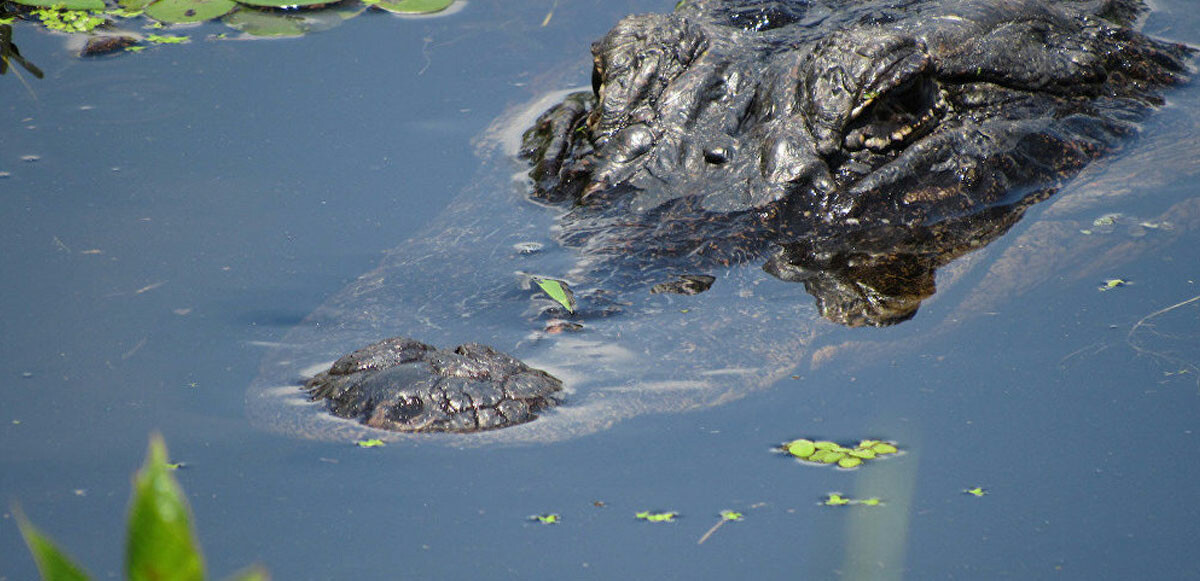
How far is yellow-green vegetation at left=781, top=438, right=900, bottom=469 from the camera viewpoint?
129 inches

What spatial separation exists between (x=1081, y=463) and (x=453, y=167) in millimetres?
3283

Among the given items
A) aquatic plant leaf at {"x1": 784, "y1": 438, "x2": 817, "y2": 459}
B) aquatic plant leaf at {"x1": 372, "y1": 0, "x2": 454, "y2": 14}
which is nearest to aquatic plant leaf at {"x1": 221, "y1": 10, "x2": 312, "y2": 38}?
aquatic plant leaf at {"x1": 372, "y1": 0, "x2": 454, "y2": 14}

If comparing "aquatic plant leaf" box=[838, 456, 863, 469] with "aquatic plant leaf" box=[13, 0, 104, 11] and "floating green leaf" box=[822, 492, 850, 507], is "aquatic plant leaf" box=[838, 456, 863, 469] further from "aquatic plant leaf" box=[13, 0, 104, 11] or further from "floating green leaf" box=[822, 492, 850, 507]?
"aquatic plant leaf" box=[13, 0, 104, 11]

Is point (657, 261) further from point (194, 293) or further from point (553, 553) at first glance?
point (194, 293)

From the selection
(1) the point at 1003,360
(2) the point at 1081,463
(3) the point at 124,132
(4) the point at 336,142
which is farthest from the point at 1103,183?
(3) the point at 124,132

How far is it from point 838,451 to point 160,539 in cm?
274

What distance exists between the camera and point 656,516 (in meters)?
3.06

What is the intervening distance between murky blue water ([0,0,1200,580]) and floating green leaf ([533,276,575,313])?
64 centimetres

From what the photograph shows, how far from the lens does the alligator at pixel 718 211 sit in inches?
138

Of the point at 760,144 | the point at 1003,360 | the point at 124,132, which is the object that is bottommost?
the point at 124,132

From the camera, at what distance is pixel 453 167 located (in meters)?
5.55

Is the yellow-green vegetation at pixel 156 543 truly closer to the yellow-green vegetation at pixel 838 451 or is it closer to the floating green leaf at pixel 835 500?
the floating green leaf at pixel 835 500

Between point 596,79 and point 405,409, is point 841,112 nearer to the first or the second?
point 596,79

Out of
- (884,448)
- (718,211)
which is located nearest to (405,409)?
(884,448)
